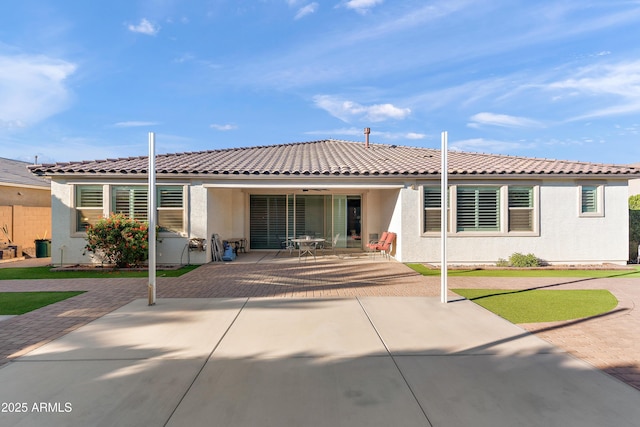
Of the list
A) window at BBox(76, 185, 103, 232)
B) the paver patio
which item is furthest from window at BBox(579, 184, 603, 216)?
window at BBox(76, 185, 103, 232)

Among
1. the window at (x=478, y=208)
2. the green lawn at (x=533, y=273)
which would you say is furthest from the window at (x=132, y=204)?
the window at (x=478, y=208)

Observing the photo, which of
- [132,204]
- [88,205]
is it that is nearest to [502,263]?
[132,204]

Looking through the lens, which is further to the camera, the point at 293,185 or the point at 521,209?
the point at 521,209

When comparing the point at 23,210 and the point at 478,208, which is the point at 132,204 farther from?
the point at 478,208

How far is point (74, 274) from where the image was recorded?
10625 millimetres

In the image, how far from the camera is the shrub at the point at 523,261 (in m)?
11.9

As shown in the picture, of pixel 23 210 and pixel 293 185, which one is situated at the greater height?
pixel 293 185

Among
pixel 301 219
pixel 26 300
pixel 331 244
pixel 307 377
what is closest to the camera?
pixel 307 377

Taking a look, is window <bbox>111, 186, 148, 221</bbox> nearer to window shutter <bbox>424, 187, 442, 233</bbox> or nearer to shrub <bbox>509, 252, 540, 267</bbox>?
window shutter <bbox>424, 187, 442, 233</bbox>

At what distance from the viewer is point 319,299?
7.42 meters

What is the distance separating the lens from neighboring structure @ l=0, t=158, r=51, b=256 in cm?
1565

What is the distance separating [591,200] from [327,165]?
9.74 metres

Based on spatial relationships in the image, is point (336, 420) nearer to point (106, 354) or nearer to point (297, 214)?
point (106, 354)

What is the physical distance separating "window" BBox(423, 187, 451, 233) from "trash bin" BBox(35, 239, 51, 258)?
16.2 m
